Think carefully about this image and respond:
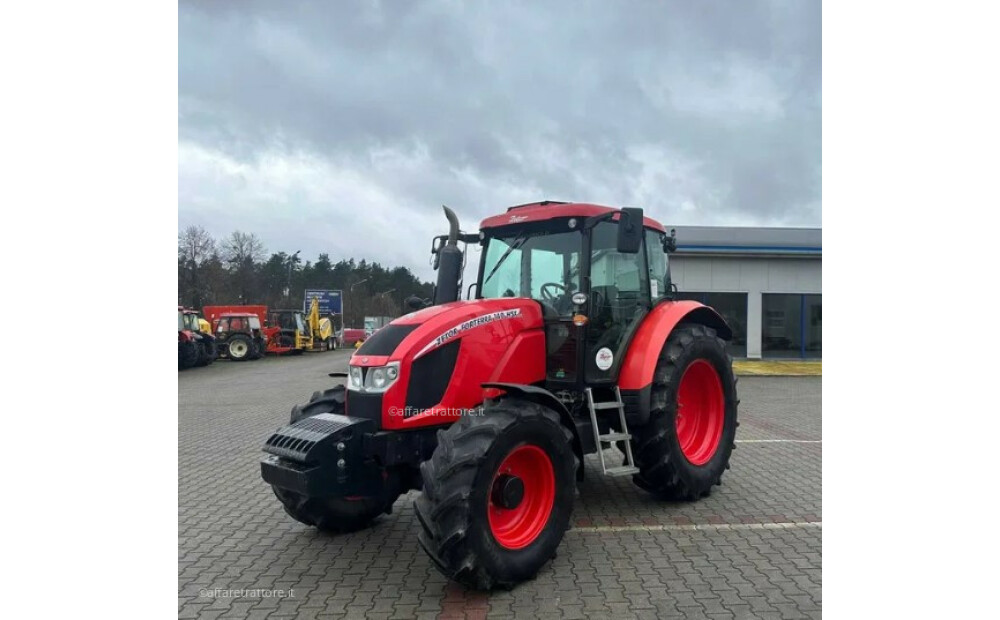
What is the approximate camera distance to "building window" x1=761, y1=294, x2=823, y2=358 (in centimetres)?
1919

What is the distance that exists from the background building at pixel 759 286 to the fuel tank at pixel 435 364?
607 inches

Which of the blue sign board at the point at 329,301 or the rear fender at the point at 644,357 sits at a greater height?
the blue sign board at the point at 329,301

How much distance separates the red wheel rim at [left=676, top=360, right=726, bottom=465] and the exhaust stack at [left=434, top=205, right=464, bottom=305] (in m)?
2.26

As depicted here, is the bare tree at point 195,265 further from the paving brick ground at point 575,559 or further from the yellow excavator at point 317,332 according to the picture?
the paving brick ground at point 575,559

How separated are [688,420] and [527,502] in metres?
2.43

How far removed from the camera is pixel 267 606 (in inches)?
134

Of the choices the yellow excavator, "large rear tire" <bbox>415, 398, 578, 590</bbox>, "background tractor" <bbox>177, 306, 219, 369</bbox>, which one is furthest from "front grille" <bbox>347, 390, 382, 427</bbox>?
the yellow excavator

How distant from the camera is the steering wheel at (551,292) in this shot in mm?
4781

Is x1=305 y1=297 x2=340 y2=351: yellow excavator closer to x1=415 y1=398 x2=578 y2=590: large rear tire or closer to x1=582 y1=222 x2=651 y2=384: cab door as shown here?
x1=582 y1=222 x2=651 y2=384: cab door

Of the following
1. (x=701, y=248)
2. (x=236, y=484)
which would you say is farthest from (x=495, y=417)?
(x=701, y=248)

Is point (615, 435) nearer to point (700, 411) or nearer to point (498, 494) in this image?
point (498, 494)

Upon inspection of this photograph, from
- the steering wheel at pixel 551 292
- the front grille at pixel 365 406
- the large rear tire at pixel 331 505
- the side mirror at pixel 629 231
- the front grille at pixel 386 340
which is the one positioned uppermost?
the side mirror at pixel 629 231

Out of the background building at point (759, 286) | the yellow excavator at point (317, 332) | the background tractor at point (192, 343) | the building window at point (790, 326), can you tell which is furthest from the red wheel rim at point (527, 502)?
the yellow excavator at point (317, 332)

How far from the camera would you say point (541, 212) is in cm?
479
